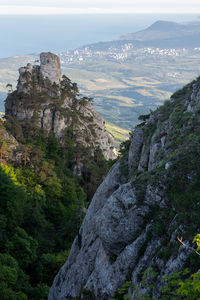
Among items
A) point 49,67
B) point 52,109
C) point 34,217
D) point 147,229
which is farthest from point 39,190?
point 49,67

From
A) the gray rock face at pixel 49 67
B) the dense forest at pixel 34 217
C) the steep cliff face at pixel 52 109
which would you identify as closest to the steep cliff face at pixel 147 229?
the dense forest at pixel 34 217

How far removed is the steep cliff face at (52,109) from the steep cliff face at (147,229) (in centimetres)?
5408

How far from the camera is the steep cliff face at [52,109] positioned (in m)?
79.1

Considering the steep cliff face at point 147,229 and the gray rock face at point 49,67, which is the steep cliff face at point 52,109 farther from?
the steep cliff face at point 147,229

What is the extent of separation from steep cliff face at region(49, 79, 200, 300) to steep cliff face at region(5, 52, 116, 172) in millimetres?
54083

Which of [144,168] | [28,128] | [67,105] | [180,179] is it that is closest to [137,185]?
[180,179]

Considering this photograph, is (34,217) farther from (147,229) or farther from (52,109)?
(52,109)

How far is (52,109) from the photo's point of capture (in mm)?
81625

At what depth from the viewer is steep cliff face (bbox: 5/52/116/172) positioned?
259 ft

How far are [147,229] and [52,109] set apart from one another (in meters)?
67.1

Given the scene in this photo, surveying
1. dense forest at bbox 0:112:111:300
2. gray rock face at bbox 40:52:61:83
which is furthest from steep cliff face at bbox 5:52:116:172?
dense forest at bbox 0:112:111:300

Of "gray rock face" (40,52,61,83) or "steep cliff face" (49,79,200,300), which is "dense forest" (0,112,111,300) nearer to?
"steep cliff face" (49,79,200,300)

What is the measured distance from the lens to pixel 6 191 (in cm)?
4419

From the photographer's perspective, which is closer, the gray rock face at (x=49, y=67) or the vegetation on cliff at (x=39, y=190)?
the vegetation on cliff at (x=39, y=190)
